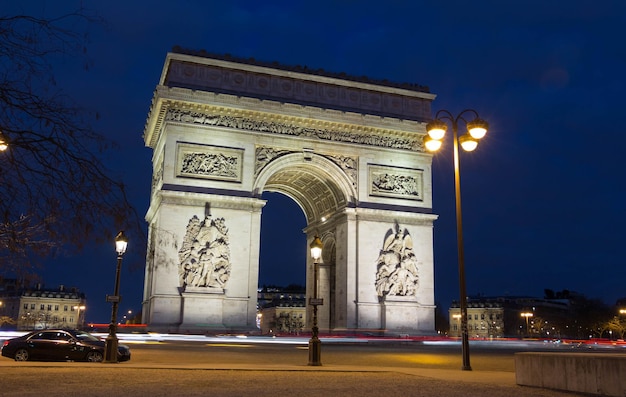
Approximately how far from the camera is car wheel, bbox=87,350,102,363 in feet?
64.9

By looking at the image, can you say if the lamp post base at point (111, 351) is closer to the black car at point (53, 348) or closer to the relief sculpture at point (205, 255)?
the black car at point (53, 348)

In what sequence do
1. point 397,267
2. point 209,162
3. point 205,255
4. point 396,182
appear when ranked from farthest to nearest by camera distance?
point 396,182 < point 397,267 < point 209,162 < point 205,255

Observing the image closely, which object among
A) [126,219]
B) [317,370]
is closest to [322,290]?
[317,370]

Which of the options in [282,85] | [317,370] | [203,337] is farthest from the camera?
[282,85]

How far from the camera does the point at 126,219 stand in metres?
6.71

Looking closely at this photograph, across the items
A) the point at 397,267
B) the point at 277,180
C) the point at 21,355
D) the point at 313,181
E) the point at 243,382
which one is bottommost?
the point at 243,382

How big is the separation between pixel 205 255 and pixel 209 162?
204 inches

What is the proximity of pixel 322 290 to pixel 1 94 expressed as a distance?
1483 inches

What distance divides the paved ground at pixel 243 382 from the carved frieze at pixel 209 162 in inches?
793

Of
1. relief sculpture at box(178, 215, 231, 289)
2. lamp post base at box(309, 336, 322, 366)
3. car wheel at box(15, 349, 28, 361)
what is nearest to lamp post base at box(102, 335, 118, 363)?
car wheel at box(15, 349, 28, 361)

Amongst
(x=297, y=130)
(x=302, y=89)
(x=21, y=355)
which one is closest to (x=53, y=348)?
(x=21, y=355)

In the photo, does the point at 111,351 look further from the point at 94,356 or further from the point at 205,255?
the point at 205,255

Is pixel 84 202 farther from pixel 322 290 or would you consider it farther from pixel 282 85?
pixel 322 290

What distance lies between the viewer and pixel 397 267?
1510 inches
